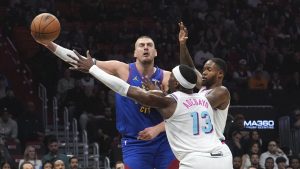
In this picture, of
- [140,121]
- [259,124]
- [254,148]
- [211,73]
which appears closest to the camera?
[211,73]

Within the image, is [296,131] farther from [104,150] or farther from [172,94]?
[172,94]

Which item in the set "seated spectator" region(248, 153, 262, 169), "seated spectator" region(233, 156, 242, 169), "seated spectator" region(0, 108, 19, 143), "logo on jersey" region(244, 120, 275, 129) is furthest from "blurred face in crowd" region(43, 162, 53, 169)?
"logo on jersey" region(244, 120, 275, 129)

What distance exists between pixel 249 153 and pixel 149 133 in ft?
30.5

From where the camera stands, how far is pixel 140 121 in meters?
10.1

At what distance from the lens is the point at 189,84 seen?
898 cm

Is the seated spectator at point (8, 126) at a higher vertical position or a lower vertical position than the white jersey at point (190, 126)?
higher

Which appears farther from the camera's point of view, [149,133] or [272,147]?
[272,147]

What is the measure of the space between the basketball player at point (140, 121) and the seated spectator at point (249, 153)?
841 centimetres

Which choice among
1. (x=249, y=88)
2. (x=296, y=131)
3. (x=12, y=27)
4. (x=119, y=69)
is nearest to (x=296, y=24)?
(x=249, y=88)

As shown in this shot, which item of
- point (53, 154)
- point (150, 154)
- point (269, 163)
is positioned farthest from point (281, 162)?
point (150, 154)

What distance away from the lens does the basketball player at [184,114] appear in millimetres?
8961

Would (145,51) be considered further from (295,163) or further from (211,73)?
(295,163)

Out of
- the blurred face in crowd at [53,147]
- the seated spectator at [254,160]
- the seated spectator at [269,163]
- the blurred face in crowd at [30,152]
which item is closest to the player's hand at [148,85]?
the blurred face in crowd at [30,152]

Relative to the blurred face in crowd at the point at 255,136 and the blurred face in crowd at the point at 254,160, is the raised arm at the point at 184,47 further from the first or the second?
the blurred face in crowd at the point at 255,136
